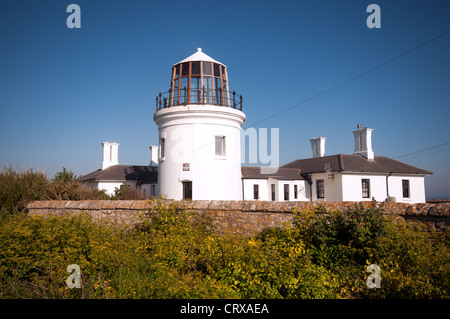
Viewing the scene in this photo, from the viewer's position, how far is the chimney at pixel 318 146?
3027 centimetres

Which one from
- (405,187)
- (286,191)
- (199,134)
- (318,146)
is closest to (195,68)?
(199,134)

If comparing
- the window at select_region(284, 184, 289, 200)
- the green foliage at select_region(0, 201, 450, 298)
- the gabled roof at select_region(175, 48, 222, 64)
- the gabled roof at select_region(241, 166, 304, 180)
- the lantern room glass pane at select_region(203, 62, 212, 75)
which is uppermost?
the gabled roof at select_region(175, 48, 222, 64)

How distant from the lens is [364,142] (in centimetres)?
2772

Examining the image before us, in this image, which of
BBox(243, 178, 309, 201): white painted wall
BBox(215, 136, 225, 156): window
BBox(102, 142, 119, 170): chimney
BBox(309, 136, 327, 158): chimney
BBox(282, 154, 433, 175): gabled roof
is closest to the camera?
BBox(215, 136, 225, 156): window

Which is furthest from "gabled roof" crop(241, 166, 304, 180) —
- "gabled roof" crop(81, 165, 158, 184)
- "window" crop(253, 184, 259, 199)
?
"gabled roof" crop(81, 165, 158, 184)

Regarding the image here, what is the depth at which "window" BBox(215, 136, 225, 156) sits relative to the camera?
1669 cm

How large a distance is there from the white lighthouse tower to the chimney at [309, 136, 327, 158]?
50.9 ft

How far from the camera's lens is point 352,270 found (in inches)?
256

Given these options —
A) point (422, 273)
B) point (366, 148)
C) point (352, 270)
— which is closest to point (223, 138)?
point (352, 270)

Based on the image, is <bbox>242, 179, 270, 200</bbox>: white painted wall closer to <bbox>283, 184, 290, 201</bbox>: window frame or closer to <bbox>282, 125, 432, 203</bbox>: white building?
<bbox>283, 184, 290, 201</bbox>: window frame

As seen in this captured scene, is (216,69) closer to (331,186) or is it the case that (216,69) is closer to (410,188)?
A: (331,186)

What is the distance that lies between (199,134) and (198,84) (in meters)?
2.77
